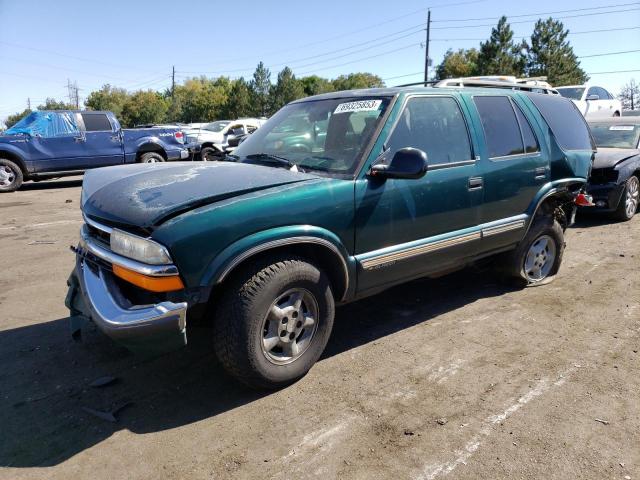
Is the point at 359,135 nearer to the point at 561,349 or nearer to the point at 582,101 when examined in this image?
the point at 561,349

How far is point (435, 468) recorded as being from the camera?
2451mm

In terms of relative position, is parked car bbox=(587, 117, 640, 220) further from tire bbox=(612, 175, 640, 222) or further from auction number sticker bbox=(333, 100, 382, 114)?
auction number sticker bbox=(333, 100, 382, 114)

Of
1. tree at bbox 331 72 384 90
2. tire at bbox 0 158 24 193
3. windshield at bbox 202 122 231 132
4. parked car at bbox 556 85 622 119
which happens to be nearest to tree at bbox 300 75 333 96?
tree at bbox 331 72 384 90

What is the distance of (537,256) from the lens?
5.02m

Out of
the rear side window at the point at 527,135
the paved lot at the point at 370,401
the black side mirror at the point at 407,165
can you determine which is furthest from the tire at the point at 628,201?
the black side mirror at the point at 407,165

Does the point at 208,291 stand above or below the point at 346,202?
below

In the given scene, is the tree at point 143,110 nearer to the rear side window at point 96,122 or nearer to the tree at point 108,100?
the tree at point 108,100

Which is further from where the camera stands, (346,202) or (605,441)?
(346,202)

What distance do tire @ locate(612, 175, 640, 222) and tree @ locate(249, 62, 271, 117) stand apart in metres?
56.0

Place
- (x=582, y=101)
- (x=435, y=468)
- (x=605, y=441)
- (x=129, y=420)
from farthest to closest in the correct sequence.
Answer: (x=582, y=101), (x=129, y=420), (x=605, y=441), (x=435, y=468)

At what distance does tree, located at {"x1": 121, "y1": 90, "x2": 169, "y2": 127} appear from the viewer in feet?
227

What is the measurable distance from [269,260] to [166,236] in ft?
2.13

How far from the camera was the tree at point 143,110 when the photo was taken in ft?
227

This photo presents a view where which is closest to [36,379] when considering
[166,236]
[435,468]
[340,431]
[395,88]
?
[166,236]
